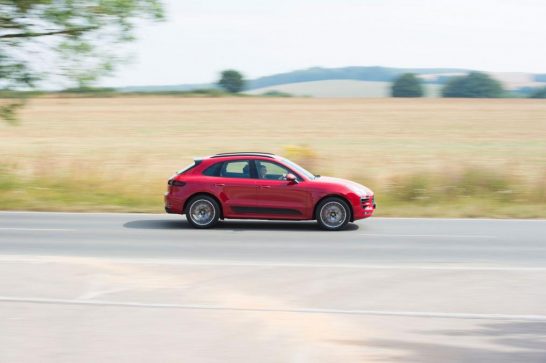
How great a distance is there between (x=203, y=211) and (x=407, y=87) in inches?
3690

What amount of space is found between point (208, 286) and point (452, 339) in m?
3.40

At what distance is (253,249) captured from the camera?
13.3 metres

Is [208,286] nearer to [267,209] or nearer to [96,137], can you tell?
[267,209]

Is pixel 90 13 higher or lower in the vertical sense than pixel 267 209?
higher

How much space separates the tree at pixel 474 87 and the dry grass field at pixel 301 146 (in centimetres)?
1299

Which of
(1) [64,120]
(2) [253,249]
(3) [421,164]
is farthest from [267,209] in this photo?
(1) [64,120]

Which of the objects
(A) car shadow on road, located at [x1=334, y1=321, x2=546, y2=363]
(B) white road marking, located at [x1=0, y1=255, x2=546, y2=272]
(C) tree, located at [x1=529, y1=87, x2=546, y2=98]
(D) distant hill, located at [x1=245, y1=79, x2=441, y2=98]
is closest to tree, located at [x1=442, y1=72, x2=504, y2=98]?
(C) tree, located at [x1=529, y1=87, x2=546, y2=98]

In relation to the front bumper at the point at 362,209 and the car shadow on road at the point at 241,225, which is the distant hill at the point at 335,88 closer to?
the car shadow on road at the point at 241,225

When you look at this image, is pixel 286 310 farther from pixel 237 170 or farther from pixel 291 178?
pixel 237 170

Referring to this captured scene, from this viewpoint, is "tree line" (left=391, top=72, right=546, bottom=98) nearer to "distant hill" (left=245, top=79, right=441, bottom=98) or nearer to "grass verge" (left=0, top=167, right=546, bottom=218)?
"distant hill" (left=245, top=79, right=441, bottom=98)

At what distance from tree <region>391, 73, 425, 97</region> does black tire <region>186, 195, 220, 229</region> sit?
91.8 m

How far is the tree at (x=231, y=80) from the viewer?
127812 mm

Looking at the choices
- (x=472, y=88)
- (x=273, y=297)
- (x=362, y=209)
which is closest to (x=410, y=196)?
(x=362, y=209)

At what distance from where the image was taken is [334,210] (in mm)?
15852
